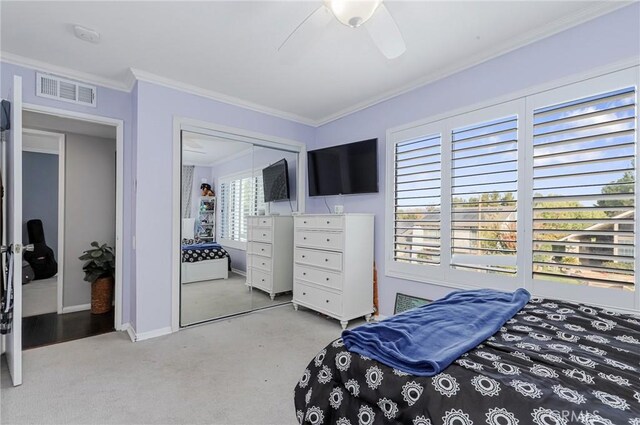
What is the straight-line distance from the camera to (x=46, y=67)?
2732mm

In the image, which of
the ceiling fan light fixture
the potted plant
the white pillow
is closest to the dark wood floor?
the potted plant

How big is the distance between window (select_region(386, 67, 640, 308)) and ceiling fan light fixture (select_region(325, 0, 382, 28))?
1.58m

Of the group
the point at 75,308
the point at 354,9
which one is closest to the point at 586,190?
the point at 354,9

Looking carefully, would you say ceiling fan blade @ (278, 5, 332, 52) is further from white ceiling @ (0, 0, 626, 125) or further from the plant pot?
the plant pot

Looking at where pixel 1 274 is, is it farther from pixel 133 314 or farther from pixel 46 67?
pixel 46 67

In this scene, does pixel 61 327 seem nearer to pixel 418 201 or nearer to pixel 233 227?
pixel 233 227

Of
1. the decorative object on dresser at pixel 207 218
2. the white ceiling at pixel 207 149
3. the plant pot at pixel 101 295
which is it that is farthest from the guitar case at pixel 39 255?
the white ceiling at pixel 207 149

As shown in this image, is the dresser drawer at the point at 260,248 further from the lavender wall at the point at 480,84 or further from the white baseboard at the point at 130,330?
the white baseboard at the point at 130,330

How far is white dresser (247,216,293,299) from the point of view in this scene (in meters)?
3.87

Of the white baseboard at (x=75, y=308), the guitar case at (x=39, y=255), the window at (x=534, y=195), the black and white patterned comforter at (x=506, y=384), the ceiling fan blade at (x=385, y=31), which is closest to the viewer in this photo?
the black and white patterned comforter at (x=506, y=384)

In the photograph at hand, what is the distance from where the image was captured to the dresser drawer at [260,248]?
3.88 metres

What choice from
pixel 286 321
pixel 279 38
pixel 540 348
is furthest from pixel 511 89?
pixel 286 321

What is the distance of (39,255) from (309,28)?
611 cm

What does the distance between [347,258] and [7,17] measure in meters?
3.34
